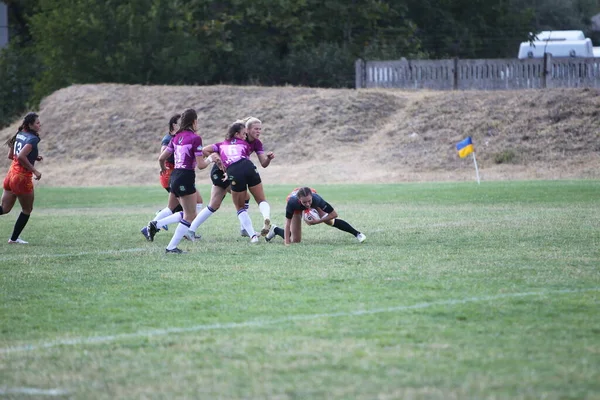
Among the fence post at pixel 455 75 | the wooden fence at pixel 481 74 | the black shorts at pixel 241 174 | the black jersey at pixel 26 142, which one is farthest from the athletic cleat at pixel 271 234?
the fence post at pixel 455 75

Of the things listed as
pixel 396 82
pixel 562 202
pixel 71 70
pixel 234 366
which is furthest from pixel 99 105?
pixel 234 366

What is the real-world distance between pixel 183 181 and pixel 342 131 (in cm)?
2581

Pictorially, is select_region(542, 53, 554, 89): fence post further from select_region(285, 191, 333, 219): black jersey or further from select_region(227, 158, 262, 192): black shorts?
select_region(285, 191, 333, 219): black jersey

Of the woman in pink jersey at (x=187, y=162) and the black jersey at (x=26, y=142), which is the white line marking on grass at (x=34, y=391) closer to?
the woman in pink jersey at (x=187, y=162)

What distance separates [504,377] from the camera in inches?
223

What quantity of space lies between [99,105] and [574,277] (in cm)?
3601

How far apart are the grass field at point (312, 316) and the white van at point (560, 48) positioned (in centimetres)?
2868

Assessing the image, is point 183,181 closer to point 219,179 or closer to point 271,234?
point 219,179

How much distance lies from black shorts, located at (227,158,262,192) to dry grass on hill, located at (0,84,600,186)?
19.2 metres

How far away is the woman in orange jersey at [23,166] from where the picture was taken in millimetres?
14148

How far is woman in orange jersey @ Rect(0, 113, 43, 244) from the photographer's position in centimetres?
1415

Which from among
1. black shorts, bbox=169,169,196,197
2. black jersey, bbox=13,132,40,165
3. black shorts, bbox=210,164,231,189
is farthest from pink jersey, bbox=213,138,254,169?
black jersey, bbox=13,132,40,165

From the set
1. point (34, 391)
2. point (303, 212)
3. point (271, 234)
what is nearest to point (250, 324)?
point (34, 391)

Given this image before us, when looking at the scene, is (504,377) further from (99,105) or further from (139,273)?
(99,105)
